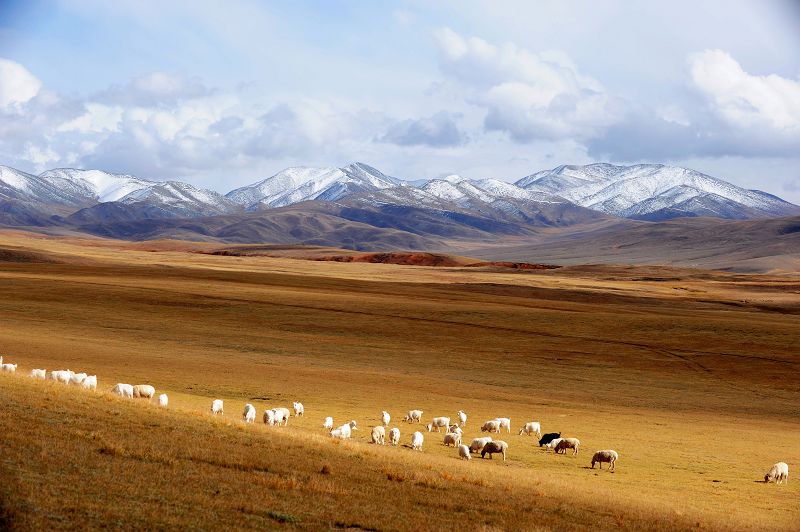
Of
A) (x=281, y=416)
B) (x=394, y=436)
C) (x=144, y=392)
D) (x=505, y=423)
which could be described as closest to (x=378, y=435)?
(x=394, y=436)

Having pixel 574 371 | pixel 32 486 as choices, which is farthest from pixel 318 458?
pixel 574 371

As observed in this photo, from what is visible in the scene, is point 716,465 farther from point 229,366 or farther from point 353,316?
point 353,316

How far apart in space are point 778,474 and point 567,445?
6.75 m

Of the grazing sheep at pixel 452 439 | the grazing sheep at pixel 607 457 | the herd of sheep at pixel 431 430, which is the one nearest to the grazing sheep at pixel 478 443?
the herd of sheep at pixel 431 430

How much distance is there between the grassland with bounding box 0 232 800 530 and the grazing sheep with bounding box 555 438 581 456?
3.03 feet

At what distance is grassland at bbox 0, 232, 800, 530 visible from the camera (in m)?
16.2

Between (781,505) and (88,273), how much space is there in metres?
92.2

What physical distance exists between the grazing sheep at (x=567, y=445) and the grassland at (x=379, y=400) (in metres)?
0.92

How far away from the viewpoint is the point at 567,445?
29547 millimetres

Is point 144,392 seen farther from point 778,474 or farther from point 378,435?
point 778,474

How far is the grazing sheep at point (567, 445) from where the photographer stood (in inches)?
1154

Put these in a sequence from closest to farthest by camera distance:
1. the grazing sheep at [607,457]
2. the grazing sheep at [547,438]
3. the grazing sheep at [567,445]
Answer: the grazing sheep at [607,457] < the grazing sheep at [567,445] < the grazing sheep at [547,438]

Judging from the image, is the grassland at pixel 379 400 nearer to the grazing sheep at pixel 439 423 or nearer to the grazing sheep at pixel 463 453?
the grazing sheep at pixel 463 453

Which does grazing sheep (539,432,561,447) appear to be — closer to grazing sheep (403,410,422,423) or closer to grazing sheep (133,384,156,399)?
grazing sheep (403,410,422,423)
